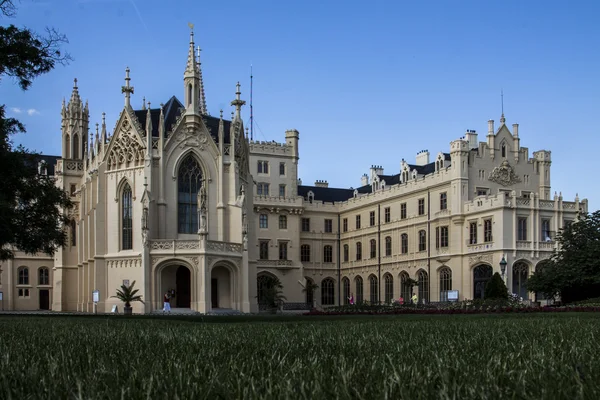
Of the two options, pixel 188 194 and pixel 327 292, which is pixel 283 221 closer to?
pixel 327 292

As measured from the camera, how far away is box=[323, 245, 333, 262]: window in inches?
3548

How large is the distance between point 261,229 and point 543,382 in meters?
79.7

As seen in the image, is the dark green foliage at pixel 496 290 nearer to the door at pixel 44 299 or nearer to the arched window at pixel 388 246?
the arched window at pixel 388 246

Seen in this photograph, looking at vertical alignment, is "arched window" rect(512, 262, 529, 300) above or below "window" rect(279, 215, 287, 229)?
below

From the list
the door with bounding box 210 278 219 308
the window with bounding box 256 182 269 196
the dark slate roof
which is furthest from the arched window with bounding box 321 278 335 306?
the door with bounding box 210 278 219 308

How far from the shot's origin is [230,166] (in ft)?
195

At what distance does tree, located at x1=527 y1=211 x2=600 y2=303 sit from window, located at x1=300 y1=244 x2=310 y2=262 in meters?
40.2

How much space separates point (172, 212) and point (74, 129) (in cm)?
2151

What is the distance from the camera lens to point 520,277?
65312 mm

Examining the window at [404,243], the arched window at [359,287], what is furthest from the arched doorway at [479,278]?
the arched window at [359,287]

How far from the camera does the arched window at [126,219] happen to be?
57.3m

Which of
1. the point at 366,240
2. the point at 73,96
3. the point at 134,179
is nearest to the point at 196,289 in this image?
the point at 134,179

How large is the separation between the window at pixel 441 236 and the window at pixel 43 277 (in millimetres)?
41595

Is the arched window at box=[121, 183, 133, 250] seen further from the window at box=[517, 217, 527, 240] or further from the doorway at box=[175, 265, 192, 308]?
the window at box=[517, 217, 527, 240]
